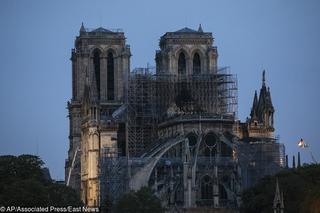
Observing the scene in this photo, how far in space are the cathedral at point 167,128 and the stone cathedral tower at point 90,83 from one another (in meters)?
0.12

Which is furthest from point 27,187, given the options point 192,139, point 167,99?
point 167,99

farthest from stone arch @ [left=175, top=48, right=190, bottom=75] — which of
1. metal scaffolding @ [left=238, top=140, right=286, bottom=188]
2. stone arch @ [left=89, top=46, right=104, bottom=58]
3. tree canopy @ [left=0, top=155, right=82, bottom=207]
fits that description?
tree canopy @ [left=0, top=155, right=82, bottom=207]

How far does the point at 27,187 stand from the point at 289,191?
2336 cm

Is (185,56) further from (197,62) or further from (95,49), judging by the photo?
(95,49)

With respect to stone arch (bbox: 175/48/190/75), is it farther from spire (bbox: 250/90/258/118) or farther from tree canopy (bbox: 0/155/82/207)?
tree canopy (bbox: 0/155/82/207)

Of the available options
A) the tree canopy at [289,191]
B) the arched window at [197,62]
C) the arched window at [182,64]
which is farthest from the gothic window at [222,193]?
the arched window at [197,62]

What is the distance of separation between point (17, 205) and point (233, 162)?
2011 inches

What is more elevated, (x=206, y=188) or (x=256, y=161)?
(x=256, y=161)

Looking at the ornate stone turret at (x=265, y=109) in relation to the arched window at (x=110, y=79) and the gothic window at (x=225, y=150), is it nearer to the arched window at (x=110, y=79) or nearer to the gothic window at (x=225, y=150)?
the gothic window at (x=225, y=150)

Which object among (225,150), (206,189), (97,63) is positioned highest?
(97,63)

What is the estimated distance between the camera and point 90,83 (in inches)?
6905

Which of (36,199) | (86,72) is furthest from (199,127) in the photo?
(36,199)

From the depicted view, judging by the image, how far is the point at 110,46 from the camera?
594 feet

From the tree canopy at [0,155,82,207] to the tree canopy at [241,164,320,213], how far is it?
1567 centimetres
